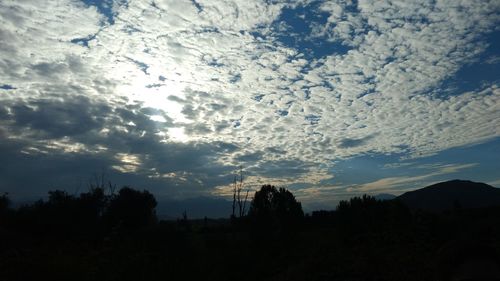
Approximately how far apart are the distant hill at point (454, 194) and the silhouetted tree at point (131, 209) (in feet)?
266

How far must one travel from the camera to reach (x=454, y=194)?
12112 centimetres

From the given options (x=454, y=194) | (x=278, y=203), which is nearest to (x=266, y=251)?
(x=278, y=203)

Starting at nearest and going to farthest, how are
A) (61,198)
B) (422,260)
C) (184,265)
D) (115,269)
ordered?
(115,269) < (422,260) < (184,265) < (61,198)

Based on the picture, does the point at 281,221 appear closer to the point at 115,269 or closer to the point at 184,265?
the point at 184,265

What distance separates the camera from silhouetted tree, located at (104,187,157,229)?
5191 cm

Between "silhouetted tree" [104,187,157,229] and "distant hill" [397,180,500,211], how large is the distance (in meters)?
81.0

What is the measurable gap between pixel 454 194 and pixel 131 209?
111280 millimetres

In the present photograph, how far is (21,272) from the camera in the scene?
1203 centimetres

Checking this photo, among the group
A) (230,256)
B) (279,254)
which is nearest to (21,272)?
(230,256)

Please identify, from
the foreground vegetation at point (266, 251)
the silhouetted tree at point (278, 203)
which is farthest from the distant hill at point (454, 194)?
the foreground vegetation at point (266, 251)

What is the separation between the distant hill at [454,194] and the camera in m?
111

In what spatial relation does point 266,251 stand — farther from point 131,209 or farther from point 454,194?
point 454,194

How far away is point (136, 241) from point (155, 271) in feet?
21.1

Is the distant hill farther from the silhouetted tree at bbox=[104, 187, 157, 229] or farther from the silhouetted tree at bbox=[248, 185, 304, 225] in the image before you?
the silhouetted tree at bbox=[104, 187, 157, 229]
